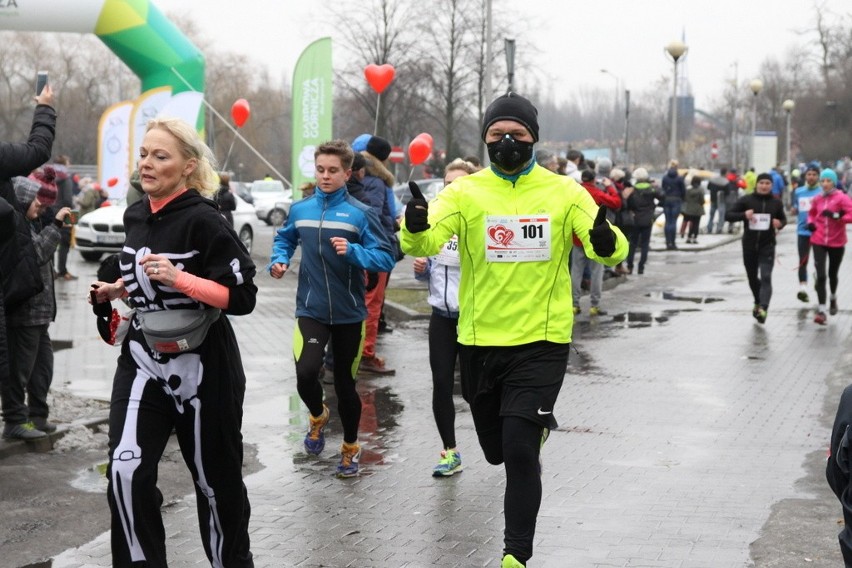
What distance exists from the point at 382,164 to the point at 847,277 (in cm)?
1397

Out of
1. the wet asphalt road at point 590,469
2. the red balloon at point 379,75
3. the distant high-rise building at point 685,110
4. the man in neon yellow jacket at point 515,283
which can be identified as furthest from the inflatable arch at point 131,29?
the distant high-rise building at point 685,110

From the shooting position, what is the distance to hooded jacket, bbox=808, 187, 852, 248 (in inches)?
598

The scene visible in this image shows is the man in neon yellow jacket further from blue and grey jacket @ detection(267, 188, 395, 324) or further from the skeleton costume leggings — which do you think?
blue and grey jacket @ detection(267, 188, 395, 324)

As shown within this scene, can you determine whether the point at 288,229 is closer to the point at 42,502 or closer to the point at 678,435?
the point at 42,502

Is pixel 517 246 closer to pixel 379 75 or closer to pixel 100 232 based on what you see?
pixel 379 75

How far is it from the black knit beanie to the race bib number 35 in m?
0.35

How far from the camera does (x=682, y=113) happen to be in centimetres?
10894

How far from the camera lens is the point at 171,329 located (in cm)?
450

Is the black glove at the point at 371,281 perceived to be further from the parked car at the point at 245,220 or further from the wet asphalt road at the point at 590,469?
the parked car at the point at 245,220

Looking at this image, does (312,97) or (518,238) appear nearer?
(518,238)

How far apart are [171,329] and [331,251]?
3006 millimetres

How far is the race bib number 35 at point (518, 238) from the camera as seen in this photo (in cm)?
529

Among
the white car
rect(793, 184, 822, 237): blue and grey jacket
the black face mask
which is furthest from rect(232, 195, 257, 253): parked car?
the black face mask

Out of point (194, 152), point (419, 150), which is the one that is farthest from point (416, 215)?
point (419, 150)
